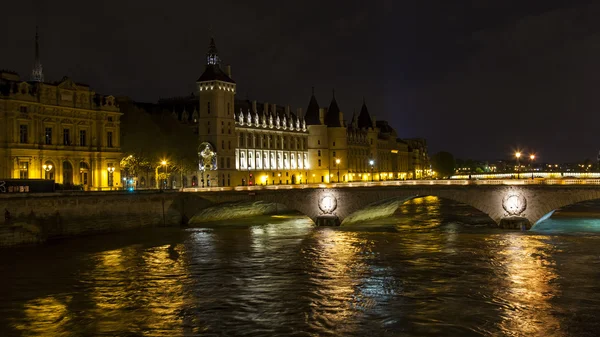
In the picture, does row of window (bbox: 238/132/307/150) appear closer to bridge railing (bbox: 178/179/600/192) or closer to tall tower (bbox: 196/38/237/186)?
tall tower (bbox: 196/38/237/186)

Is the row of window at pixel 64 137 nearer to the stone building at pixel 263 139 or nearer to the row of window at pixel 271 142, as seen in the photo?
the stone building at pixel 263 139

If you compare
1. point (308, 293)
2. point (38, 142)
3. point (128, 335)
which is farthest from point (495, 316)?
point (38, 142)

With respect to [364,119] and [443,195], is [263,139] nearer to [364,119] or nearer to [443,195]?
[364,119]

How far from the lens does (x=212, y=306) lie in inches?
1375

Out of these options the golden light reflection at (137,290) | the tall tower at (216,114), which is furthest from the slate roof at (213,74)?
the golden light reflection at (137,290)

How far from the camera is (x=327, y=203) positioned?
71500 mm

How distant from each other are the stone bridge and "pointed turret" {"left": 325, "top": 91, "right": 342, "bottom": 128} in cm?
7661

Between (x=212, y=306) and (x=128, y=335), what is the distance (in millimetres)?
5955

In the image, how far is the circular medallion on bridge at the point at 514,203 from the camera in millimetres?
60237

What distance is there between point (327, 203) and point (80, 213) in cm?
2651

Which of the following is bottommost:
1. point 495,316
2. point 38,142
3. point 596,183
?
point 495,316

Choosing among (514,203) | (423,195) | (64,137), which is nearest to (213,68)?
(64,137)

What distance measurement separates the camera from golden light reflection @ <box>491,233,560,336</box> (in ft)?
99.3

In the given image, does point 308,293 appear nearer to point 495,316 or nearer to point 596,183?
point 495,316
